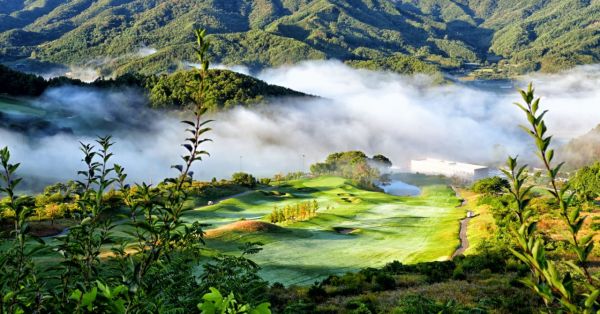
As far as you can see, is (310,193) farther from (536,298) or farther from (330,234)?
(536,298)

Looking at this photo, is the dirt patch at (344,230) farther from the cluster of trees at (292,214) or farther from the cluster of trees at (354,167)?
the cluster of trees at (354,167)

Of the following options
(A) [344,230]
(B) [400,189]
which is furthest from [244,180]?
(B) [400,189]

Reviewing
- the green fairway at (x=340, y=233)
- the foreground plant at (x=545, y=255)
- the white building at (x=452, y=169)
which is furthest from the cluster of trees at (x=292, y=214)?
the white building at (x=452, y=169)

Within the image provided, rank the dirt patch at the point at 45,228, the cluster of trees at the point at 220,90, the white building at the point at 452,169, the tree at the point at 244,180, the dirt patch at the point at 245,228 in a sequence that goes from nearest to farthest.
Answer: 1. the dirt patch at the point at 45,228
2. the dirt patch at the point at 245,228
3. the tree at the point at 244,180
4. the white building at the point at 452,169
5. the cluster of trees at the point at 220,90

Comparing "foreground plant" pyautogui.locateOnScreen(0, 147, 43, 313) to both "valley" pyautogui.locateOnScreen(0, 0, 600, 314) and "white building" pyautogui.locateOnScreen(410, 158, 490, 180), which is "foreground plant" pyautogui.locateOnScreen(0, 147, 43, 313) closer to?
"valley" pyautogui.locateOnScreen(0, 0, 600, 314)

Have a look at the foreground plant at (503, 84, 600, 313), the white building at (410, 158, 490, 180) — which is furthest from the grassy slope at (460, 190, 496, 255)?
the white building at (410, 158, 490, 180)
